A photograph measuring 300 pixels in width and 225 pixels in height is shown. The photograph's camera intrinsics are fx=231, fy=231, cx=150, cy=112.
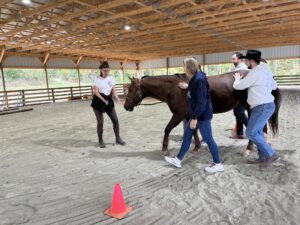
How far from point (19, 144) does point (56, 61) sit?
13.4m

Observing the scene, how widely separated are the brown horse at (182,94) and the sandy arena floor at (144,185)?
0.59 meters

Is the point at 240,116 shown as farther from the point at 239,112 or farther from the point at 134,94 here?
the point at 134,94

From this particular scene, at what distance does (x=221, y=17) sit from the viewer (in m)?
8.26

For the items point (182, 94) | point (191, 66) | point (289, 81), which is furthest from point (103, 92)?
point (289, 81)

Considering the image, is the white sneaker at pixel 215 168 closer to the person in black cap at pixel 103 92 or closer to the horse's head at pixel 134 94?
the horse's head at pixel 134 94

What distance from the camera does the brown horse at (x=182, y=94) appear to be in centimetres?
377

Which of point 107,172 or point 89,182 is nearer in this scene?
point 89,182

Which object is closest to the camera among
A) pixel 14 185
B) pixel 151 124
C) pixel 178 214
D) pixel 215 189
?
pixel 178 214

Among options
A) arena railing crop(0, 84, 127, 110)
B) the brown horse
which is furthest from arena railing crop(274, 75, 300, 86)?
the brown horse

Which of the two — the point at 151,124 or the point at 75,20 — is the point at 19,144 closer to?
the point at 151,124

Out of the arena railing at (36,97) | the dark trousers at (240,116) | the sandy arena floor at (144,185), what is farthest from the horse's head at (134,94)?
the arena railing at (36,97)

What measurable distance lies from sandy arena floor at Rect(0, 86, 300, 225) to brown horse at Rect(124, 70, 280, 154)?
591mm

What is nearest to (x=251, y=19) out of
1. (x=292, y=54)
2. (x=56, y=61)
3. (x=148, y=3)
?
(x=148, y=3)

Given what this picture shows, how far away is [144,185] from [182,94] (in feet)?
5.44
